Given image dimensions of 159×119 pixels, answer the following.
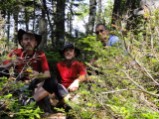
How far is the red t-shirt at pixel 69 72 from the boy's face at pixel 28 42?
1.44 meters

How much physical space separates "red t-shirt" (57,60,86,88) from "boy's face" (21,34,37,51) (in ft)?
4.72

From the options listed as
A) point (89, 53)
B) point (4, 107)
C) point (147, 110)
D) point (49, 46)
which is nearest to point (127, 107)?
point (147, 110)

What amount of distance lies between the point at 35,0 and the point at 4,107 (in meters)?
2.40

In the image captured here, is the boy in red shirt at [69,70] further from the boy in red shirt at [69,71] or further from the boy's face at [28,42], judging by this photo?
the boy's face at [28,42]

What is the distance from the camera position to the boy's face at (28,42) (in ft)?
19.8

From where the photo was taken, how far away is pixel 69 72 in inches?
294

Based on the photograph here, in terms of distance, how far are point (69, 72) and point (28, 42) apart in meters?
Answer: 1.64

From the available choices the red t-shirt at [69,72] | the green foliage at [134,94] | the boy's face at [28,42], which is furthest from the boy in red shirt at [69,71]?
the boy's face at [28,42]

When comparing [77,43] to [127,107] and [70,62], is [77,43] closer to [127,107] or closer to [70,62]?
[70,62]

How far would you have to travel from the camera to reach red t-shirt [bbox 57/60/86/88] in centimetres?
745

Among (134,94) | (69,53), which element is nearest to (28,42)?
(69,53)

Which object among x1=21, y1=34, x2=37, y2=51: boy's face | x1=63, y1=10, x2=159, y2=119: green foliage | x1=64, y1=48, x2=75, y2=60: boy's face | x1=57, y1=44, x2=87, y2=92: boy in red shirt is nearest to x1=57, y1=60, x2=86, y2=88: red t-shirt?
x1=57, y1=44, x2=87, y2=92: boy in red shirt

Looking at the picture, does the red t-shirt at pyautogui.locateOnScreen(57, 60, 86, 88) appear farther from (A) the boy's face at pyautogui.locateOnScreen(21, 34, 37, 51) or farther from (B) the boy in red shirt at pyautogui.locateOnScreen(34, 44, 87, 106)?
(A) the boy's face at pyautogui.locateOnScreen(21, 34, 37, 51)

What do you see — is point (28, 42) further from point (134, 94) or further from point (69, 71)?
point (134, 94)
